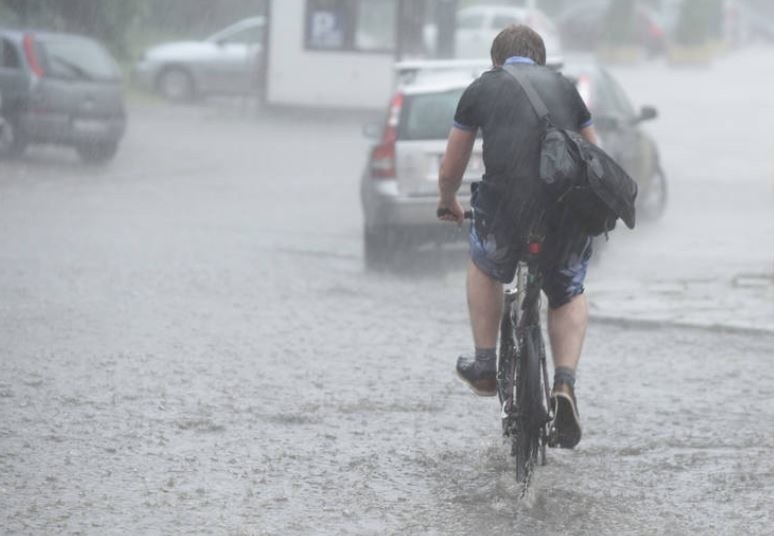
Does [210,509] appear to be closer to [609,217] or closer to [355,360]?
[609,217]

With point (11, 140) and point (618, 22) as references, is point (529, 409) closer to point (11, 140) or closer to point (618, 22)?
point (11, 140)

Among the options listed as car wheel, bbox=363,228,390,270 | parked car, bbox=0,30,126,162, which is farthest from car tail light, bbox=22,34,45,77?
car wheel, bbox=363,228,390,270

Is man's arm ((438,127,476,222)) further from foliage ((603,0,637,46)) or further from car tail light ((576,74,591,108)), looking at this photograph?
foliage ((603,0,637,46))

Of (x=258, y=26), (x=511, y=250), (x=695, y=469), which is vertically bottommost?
(x=258, y=26)

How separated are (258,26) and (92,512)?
95.3 feet

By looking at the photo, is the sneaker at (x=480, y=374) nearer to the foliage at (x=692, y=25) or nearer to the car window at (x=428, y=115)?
the car window at (x=428, y=115)

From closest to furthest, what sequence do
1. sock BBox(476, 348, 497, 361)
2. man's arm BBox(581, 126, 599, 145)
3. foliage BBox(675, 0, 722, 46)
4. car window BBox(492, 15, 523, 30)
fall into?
1. man's arm BBox(581, 126, 599, 145)
2. sock BBox(476, 348, 497, 361)
3. car window BBox(492, 15, 523, 30)
4. foliage BBox(675, 0, 722, 46)

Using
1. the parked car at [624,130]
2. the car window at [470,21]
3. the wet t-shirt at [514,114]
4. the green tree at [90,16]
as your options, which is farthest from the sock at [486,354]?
the car window at [470,21]

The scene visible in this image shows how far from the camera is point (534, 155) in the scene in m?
6.43

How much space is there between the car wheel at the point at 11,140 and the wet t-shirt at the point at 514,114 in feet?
54.0

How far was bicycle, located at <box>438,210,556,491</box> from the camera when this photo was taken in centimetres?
635

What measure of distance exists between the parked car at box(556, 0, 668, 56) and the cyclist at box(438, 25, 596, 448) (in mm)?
50561

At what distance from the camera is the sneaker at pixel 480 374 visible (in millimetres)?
6867

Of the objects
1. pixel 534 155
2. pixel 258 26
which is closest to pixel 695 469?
pixel 534 155
